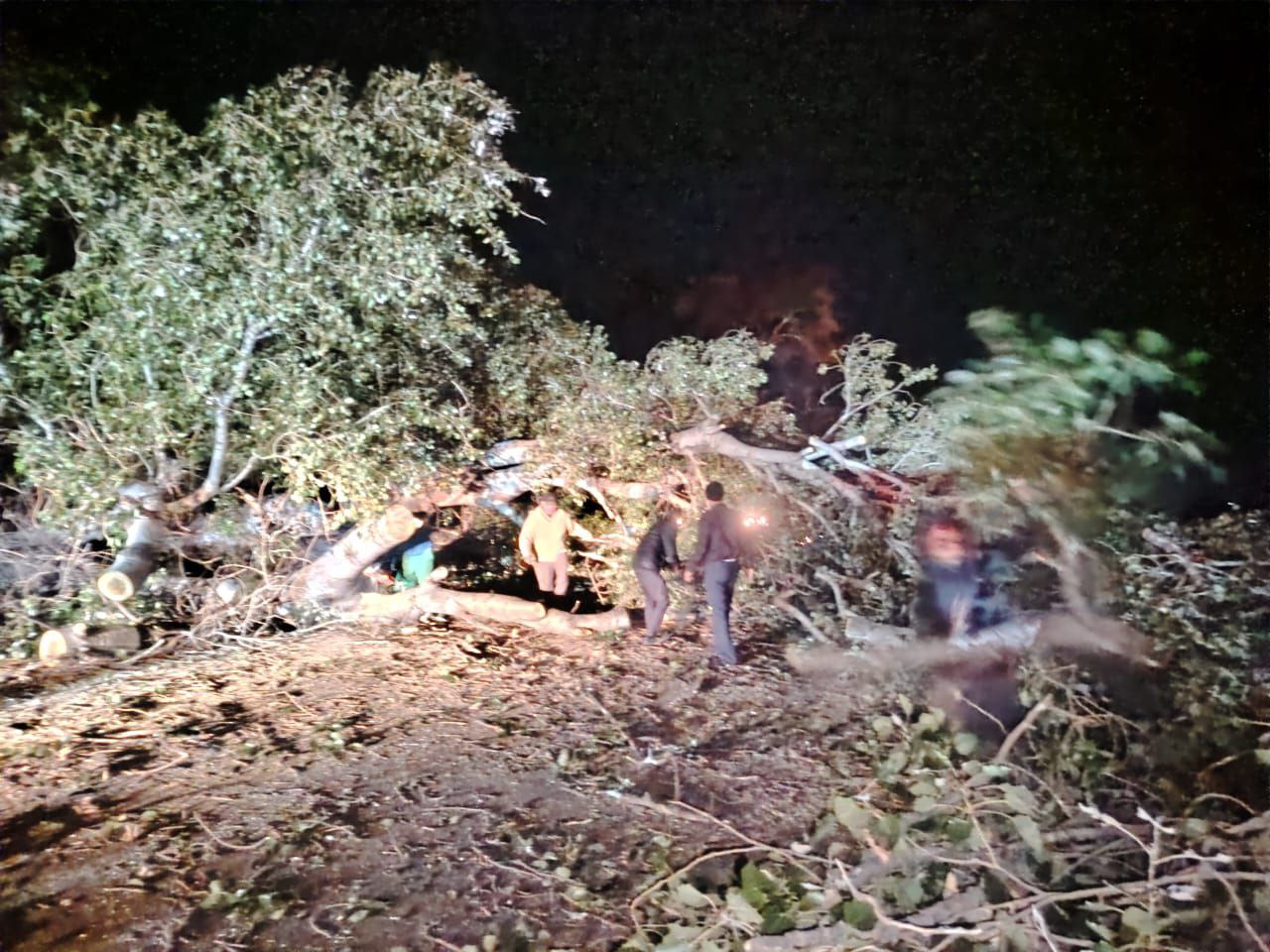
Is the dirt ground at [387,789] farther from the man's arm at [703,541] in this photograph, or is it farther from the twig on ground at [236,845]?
the man's arm at [703,541]

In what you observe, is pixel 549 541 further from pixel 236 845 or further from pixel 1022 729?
pixel 1022 729

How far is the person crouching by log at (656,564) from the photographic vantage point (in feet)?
18.5

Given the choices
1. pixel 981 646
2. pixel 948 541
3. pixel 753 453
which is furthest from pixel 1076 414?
pixel 753 453

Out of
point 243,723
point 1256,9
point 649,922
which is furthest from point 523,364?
point 1256,9

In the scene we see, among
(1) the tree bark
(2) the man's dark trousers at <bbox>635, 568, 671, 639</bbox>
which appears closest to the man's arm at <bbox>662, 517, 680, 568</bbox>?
(2) the man's dark trousers at <bbox>635, 568, 671, 639</bbox>

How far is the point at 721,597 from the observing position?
517 centimetres


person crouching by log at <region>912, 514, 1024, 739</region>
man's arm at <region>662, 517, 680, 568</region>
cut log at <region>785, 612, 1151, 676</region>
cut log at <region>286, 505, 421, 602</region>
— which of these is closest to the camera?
cut log at <region>785, 612, 1151, 676</region>

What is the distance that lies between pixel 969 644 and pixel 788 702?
1.15 m

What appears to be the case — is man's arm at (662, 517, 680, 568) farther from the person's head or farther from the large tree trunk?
the person's head

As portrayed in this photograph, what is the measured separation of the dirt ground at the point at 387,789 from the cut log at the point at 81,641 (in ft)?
0.56

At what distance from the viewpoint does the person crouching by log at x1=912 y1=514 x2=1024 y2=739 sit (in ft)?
14.7

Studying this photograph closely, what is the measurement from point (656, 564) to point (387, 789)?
2.44 metres

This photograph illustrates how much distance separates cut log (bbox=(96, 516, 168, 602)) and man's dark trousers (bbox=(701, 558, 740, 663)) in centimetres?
391

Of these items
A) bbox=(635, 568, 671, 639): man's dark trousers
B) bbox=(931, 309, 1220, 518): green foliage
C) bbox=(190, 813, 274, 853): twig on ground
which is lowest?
bbox=(190, 813, 274, 853): twig on ground
